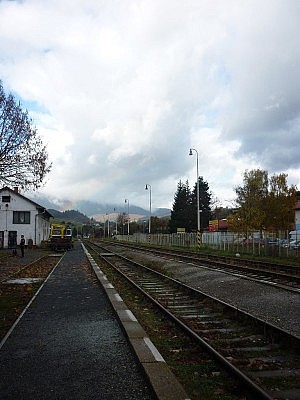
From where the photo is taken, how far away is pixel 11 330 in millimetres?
8562

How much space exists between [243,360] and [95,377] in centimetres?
219

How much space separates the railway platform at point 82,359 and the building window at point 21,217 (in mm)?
49588

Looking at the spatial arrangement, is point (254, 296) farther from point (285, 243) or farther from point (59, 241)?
point (59, 241)

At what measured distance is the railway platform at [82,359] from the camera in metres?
5.14

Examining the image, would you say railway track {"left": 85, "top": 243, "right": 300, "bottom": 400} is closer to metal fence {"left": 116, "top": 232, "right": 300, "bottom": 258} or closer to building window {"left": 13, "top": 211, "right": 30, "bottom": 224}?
metal fence {"left": 116, "top": 232, "right": 300, "bottom": 258}

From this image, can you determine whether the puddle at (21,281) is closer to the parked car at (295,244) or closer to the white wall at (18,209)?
the parked car at (295,244)

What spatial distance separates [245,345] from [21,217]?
55.0 metres

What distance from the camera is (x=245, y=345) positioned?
7.44 metres

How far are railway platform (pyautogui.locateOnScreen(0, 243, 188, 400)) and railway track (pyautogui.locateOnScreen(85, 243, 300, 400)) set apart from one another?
0.87m

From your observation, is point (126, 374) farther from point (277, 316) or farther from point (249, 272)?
point (249, 272)

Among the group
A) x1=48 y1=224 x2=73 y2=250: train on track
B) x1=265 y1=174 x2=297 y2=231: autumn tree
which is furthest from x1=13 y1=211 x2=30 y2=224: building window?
x1=265 y1=174 x2=297 y2=231: autumn tree

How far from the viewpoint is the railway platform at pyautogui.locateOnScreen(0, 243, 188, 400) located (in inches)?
203

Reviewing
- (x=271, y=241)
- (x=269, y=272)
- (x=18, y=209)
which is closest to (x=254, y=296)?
(x=269, y=272)

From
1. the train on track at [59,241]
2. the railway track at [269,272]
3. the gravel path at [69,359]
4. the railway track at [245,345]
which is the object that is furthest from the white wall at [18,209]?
the gravel path at [69,359]
